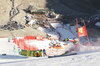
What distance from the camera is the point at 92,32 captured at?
1358 inches

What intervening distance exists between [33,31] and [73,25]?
11076 mm

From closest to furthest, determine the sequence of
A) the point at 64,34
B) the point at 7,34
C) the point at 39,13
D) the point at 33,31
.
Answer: the point at 7,34, the point at 33,31, the point at 64,34, the point at 39,13

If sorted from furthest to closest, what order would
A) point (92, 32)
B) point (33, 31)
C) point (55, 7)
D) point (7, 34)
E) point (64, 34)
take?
1. point (55, 7)
2. point (92, 32)
3. point (64, 34)
4. point (33, 31)
5. point (7, 34)

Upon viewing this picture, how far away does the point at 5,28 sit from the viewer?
3059cm

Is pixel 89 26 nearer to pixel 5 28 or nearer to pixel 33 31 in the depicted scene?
pixel 33 31

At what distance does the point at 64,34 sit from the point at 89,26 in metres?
8.25

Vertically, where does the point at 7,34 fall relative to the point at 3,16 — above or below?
below

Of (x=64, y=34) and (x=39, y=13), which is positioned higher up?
(x=39, y=13)

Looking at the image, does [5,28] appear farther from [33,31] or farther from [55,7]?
[55,7]

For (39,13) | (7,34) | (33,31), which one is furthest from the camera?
(39,13)

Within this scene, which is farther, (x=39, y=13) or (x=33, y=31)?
(x=39, y=13)

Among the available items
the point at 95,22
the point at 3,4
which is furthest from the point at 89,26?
the point at 3,4

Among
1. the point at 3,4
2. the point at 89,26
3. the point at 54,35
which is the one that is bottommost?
the point at 54,35

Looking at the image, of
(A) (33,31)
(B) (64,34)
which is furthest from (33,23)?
(B) (64,34)
